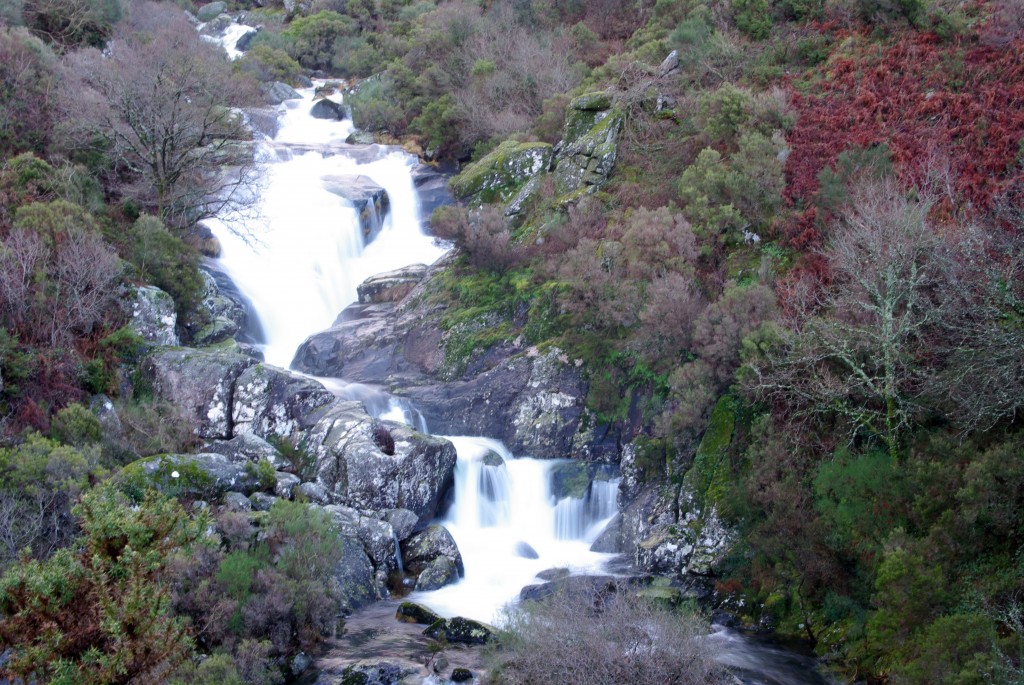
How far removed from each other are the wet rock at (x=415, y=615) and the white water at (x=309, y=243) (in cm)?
1162

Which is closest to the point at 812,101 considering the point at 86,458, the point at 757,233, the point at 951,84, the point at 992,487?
the point at 951,84

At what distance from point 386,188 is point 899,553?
82.0ft

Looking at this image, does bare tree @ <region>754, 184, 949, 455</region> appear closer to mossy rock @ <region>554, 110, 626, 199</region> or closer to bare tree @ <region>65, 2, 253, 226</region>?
mossy rock @ <region>554, 110, 626, 199</region>

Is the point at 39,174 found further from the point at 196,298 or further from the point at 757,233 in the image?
the point at 757,233

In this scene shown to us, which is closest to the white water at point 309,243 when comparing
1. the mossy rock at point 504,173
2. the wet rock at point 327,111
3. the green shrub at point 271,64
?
the mossy rock at point 504,173

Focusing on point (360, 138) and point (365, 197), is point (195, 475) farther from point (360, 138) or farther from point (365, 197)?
point (360, 138)

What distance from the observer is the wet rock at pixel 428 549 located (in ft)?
52.4

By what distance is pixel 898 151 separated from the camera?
18.3 meters

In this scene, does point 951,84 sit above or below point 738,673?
above

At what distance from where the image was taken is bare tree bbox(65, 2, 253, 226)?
23.8 meters

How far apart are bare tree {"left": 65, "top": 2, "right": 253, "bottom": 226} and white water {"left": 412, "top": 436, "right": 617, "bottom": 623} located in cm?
1297

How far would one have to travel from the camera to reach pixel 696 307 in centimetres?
Answer: 1781

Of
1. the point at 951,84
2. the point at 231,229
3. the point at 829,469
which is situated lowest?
the point at 829,469

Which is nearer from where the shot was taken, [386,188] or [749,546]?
[749,546]
